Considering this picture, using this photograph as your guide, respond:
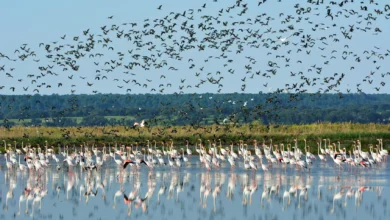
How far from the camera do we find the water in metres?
29.1

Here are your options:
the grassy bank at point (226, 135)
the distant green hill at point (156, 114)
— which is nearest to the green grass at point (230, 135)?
the grassy bank at point (226, 135)

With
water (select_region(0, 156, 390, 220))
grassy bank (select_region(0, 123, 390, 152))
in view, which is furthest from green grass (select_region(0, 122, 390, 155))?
water (select_region(0, 156, 390, 220))

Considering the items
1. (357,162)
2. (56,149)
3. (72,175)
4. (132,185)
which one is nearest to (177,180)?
(132,185)

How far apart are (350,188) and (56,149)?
2839 cm

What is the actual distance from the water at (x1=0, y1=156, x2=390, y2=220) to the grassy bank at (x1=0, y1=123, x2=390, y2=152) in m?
18.2

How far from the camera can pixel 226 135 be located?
215 feet

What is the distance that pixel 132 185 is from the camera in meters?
36.9

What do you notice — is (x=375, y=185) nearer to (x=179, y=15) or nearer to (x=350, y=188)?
(x=350, y=188)

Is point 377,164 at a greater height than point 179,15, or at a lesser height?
lesser

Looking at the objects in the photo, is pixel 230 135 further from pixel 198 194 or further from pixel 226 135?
pixel 198 194

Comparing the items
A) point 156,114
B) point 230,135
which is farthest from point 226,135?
point 156,114

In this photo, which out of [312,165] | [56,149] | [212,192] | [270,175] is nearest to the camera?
[212,192]

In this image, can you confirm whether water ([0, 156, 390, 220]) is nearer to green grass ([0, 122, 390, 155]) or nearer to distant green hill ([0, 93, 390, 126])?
green grass ([0, 122, 390, 155])

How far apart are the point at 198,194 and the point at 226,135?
104 feet
